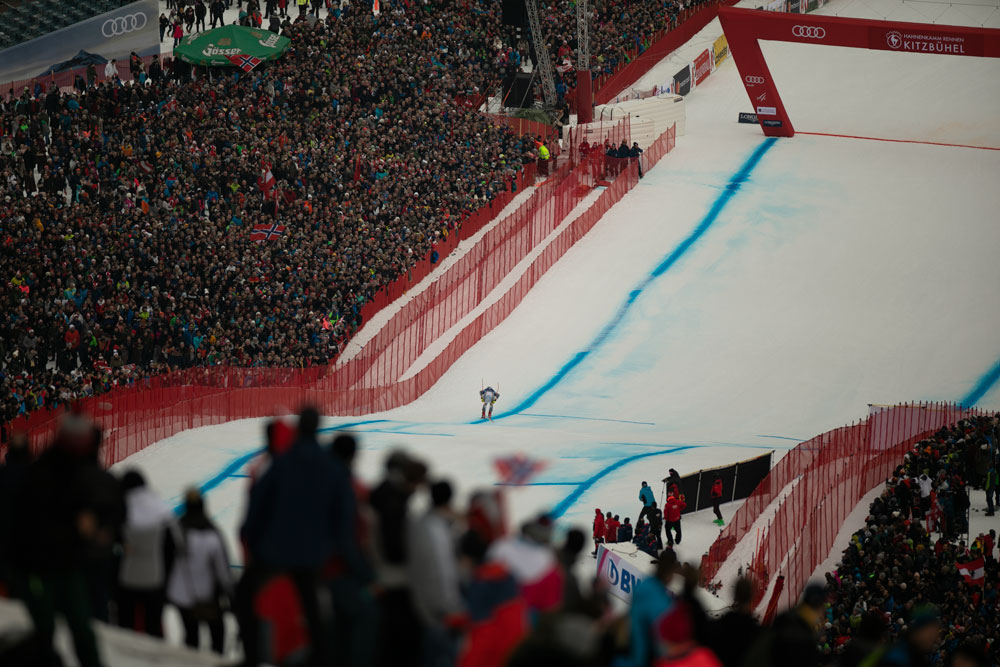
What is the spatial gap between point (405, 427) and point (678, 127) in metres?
18.7

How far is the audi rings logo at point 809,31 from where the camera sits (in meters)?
39.3

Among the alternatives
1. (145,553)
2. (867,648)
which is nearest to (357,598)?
(145,553)

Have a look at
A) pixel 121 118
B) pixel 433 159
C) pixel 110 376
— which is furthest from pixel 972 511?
pixel 121 118

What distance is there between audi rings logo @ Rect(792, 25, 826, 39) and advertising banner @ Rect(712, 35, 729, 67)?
6518 millimetres

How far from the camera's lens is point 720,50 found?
46.6 m

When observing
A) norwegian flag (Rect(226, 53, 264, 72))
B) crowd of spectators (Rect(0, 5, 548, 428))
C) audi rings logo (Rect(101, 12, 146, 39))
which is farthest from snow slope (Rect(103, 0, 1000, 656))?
audi rings logo (Rect(101, 12, 146, 39))

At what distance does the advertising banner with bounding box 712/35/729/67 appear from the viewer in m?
46.2

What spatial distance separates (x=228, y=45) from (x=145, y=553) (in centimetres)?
2742

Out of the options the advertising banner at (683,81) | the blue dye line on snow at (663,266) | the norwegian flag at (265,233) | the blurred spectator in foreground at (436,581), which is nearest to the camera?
the blurred spectator in foreground at (436,581)

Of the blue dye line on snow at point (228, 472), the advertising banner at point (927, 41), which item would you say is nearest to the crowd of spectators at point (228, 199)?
the blue dye line on snow at point (228, 472)

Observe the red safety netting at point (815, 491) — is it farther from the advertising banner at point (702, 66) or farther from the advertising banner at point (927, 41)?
the advertising banner at point (702, 66)

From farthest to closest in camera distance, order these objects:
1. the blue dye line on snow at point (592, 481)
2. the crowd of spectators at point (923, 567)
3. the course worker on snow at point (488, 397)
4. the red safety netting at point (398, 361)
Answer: the course worker on snow at point (488, 397)
the red safety netting at point (398, 361)
the blue dye line on snow at point (592, 481)
the crowd of spectators at point (923, 567)

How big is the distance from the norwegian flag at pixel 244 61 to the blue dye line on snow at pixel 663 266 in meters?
10.4

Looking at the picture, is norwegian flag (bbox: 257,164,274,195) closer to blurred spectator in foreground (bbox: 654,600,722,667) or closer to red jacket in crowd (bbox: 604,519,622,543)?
red jacket in crowd (bbox: 604,519,622,543)
